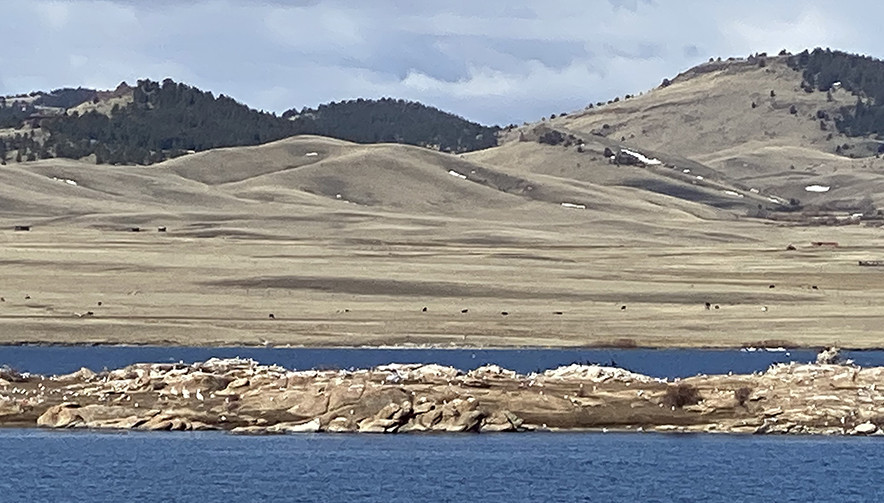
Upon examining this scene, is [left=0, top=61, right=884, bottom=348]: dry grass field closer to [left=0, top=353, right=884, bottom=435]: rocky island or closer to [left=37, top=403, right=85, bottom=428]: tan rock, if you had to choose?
[left=0, top=353, right=884, bottom=435]: rocky island

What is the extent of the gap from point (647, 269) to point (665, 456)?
82.2 meters

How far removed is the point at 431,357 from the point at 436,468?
119ft

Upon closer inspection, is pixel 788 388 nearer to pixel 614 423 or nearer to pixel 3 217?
pixel 614 423

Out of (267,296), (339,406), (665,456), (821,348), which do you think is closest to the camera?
(665,456)

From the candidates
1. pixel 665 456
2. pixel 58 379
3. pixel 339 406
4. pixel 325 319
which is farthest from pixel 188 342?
pixel 665 456

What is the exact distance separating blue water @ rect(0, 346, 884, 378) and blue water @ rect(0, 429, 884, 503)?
21451 mm

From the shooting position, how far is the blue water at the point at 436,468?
48.2 m

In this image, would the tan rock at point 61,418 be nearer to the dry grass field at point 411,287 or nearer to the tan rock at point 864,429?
the tan rock at point 864,429

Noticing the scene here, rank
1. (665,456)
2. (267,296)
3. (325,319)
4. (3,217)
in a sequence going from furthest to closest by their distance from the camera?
(3,217) < (267,296) < (325,319) < (665,456)

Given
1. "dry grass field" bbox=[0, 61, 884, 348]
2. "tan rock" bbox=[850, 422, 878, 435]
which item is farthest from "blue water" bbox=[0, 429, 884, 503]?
"dry grass field" bbox=[0, 61, 884, 348]

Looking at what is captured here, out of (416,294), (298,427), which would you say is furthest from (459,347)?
(298,427)

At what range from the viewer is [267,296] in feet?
371

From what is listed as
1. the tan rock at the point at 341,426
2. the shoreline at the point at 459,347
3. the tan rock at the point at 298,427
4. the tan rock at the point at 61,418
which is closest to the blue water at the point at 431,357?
the shoreline at the point at 459,347

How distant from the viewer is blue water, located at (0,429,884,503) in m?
48.2
